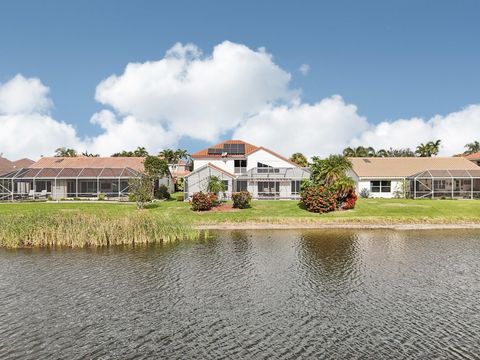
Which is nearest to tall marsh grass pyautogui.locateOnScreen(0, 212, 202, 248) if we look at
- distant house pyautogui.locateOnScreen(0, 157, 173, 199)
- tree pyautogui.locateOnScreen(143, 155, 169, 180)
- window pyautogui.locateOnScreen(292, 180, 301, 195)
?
tree pyautogui.locateOnScreen(143, 155, 169, 180)

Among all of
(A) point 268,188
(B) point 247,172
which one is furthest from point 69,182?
(A) point 268,188

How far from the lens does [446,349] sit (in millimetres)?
12125

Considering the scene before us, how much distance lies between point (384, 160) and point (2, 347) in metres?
63.9

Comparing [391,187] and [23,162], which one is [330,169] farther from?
[23,162]

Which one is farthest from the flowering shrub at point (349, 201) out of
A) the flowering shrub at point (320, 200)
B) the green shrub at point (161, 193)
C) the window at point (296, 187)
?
the green shrub at point (161, 193)

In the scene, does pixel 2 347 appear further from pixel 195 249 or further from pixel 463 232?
pixel 463 232

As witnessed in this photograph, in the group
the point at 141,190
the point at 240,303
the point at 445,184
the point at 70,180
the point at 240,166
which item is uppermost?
the point at 240,166

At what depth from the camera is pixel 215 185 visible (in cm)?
4988

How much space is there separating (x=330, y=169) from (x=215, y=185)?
1397 cm

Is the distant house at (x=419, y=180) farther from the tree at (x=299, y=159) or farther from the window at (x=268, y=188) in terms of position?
the tree at (x=299, y=159)

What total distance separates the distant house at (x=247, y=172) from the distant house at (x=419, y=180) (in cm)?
1156

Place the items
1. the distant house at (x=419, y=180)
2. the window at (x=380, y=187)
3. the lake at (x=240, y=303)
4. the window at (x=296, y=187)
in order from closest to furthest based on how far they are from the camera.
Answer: the lake at (x=240, y=303) → the window at (x=296, y=187) → the distant house at (x=419, y=180) → the window at (x=380, y=187)

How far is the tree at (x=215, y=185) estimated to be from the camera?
164 ft

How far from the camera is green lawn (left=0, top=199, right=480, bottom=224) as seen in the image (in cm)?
4147
